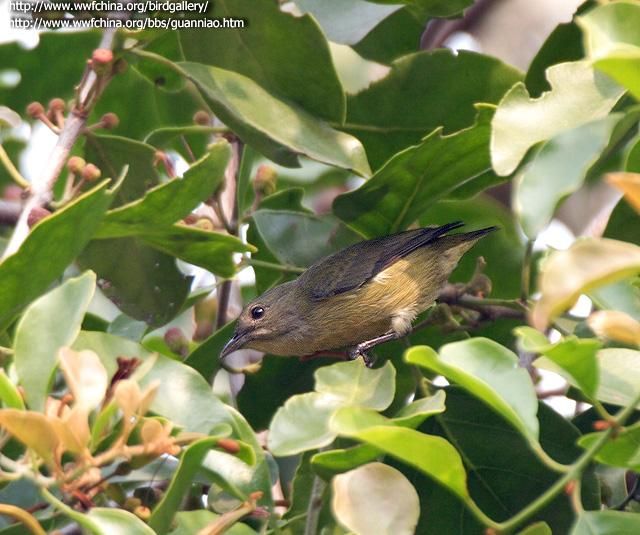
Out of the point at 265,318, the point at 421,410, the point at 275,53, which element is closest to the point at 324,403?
the point at 421,410

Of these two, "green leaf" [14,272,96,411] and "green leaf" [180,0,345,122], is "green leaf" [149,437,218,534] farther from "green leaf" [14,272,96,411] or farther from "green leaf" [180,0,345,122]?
"green leaf" [180,0,345,122]

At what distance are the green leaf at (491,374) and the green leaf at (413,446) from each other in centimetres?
12

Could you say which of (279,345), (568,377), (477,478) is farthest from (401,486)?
(279,345)

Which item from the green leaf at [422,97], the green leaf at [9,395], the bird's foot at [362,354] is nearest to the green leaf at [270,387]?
the bird's foot at [362,354]

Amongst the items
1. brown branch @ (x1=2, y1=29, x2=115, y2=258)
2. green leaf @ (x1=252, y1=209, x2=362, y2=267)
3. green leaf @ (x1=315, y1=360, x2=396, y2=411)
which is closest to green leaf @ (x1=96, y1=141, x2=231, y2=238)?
brown branch @ (x1=2, y1=29, x2=115, y2=258)

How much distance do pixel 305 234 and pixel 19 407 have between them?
5.15ft

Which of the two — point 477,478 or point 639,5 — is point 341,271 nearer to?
point 477,478

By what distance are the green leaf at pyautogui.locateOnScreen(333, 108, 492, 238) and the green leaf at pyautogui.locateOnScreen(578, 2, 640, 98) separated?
3.05ft

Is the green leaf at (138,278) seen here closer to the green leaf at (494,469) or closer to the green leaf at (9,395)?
the green leaf at (494,469)

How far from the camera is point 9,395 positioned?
2057mm

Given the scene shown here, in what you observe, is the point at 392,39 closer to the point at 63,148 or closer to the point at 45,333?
the point at 63,148

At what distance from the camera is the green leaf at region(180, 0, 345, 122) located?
128 inches

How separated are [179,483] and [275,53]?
159 centimetres

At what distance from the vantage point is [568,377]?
2057 millimetres
